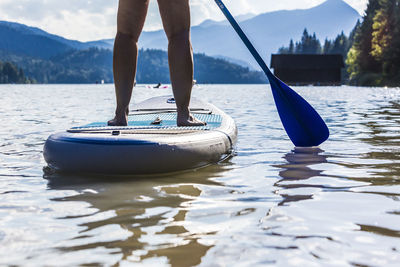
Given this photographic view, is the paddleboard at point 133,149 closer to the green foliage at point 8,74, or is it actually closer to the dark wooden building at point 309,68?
the dark wooden building at point 309,68

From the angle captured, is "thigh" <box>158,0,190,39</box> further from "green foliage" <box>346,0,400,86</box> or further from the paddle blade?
"green foliage" <box>346,0,400,86</box>

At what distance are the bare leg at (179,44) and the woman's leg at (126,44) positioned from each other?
0.25 m

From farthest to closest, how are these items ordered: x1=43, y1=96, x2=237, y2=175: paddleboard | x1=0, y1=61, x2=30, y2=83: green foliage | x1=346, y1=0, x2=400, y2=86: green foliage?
x1=0, y1=61, x2=30, y2=83: green foliage
x1=346, y1=0, x2=400, y2=86: green foliage
x1=43, y1=96, x2=237, y2=175: paddleboard

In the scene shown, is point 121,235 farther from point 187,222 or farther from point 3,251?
point 3,251

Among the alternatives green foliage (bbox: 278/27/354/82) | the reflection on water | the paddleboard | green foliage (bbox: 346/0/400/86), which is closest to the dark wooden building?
green foliage (bbox: 346/0/400/86)

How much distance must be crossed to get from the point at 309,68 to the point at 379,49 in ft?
70.1

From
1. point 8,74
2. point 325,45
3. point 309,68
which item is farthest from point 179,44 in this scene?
point 8,74

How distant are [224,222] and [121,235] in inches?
21.6

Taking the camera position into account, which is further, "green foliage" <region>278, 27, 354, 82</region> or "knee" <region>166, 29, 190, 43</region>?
"green foliage" <region>278, 27, 354, 82</region>

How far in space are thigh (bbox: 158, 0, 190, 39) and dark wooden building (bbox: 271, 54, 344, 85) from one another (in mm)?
71182

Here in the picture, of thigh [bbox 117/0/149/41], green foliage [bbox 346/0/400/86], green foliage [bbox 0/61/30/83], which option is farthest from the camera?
green foliage [bbox 0/61/30/83]

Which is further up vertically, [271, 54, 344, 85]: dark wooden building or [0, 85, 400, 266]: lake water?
[271, 54, 344, 85]: dark wooden building

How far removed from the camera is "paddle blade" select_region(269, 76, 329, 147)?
501 cm

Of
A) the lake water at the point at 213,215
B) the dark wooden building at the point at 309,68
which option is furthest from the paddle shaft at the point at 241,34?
the dark wooden building at the point at 309,68
